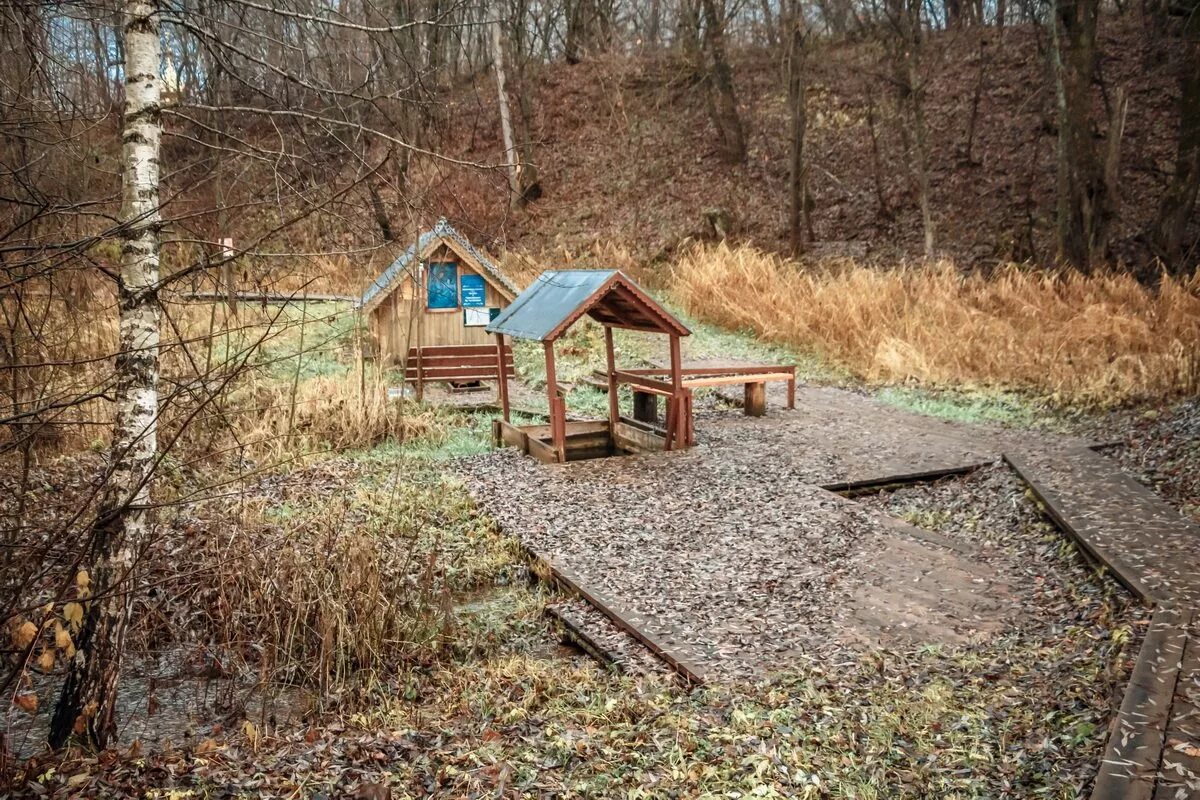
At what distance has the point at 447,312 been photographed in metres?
15.2

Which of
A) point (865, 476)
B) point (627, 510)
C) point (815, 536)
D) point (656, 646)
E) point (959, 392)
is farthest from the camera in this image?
point (959, 392)

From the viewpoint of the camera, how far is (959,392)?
42.3ft

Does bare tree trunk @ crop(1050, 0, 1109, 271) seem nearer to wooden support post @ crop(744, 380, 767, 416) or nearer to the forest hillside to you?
the forest hillside

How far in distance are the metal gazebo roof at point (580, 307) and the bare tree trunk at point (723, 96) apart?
17648 millimetres

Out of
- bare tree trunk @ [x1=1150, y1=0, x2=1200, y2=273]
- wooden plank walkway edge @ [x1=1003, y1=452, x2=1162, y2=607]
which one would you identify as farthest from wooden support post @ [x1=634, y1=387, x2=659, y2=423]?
bare tree trunk @ [x1=1150, y1=0, x2=1200, y2=273]

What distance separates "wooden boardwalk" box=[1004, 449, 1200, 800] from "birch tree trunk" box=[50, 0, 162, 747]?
4.06 m

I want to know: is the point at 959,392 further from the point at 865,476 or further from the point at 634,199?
the point at 634,199

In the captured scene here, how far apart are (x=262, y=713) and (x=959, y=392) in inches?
409

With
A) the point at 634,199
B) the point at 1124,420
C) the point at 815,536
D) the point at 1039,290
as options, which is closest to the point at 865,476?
the point at 815,536

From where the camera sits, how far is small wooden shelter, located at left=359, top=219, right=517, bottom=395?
13766 millimetres

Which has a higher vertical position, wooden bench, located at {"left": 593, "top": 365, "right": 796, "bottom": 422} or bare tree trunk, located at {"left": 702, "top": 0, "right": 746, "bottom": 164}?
bare tree trunk, located at {"left": 702, "top": 0, "right": 746, "bottom": 164}

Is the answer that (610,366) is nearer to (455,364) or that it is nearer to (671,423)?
(671,423)

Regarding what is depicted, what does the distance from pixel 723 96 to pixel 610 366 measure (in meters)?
18.2

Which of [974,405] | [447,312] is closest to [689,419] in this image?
[974,405]
